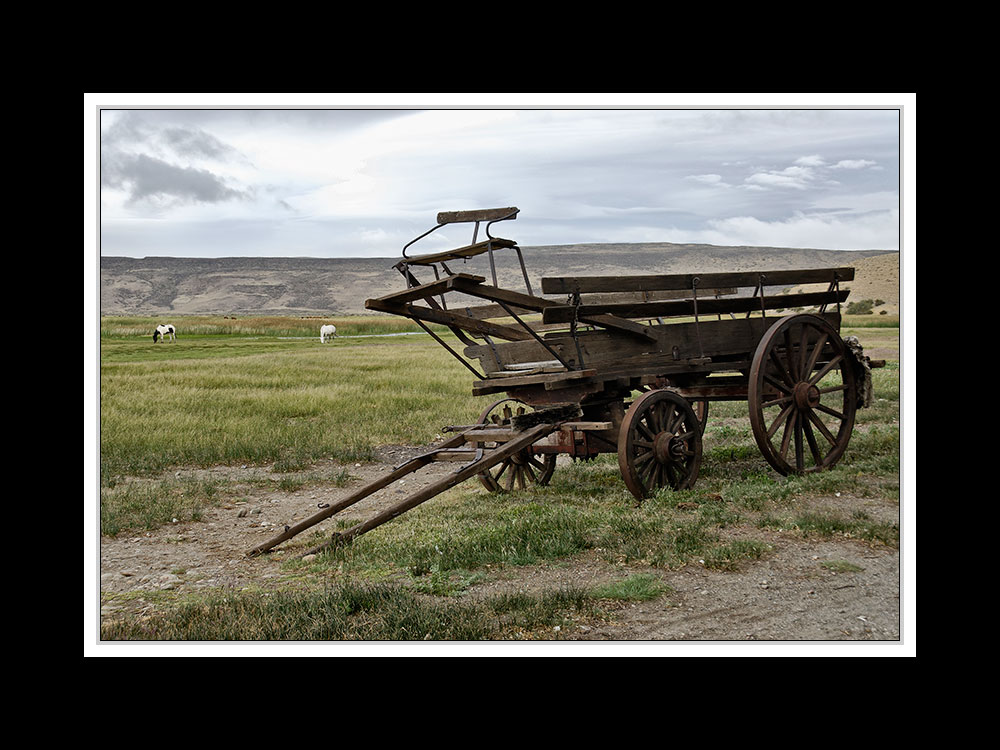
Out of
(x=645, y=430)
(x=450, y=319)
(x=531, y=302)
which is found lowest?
(x=645, y=430)

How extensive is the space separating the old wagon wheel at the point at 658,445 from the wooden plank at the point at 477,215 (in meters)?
2.12

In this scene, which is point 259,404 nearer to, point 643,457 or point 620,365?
point 620,365

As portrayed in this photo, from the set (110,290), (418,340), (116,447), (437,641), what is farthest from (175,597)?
(418,340)

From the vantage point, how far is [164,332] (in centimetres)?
969

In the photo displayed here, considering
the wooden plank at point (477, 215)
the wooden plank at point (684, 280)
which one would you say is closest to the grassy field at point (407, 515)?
the wooden plank at point (684, 280)

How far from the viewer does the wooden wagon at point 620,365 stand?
667 centimetres

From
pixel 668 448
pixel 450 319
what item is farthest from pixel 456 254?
pixel 668 448

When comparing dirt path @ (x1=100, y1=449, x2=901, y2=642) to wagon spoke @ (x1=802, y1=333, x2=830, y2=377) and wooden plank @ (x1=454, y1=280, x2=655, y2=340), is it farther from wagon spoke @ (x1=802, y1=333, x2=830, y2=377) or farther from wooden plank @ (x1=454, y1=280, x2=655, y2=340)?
wooden plank @ (x1=454, y1=280, x2=655, y2=340)

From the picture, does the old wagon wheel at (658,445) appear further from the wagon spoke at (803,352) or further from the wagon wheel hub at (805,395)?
the wagon spoke at (803,352)

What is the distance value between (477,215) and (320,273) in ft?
25.2

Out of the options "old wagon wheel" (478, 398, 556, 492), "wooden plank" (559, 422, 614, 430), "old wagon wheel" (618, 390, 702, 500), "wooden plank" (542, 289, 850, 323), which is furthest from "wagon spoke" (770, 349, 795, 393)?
"old wagon wheel" (478, 398, 556, 492)

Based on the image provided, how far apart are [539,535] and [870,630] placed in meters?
2.52

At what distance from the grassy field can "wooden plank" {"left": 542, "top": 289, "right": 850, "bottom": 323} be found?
124 cm

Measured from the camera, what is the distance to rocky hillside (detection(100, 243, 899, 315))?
7.79 metres
